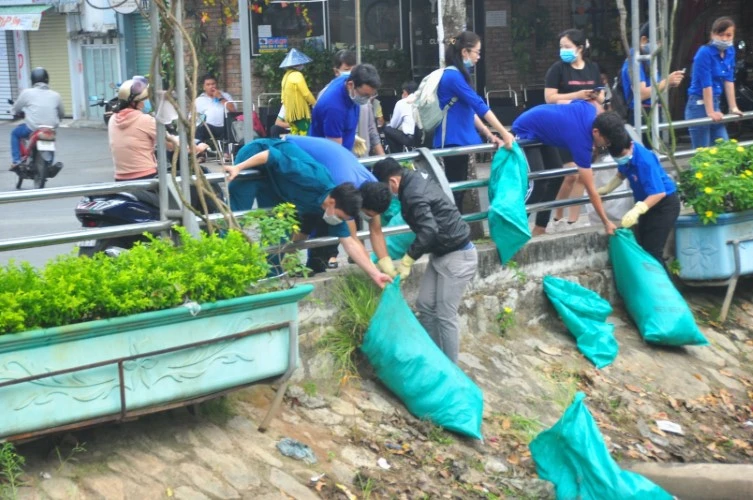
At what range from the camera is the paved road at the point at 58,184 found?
9.94m

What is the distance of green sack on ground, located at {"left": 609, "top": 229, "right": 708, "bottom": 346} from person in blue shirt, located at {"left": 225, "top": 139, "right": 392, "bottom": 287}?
2.39 meters

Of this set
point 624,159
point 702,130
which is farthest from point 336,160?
point 702,130

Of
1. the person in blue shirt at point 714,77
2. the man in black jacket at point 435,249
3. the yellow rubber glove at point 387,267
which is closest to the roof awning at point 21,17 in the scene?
the person in blue shirt at point 714,77

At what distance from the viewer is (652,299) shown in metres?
8.05

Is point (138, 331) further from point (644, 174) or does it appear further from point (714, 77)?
point (714, 77)

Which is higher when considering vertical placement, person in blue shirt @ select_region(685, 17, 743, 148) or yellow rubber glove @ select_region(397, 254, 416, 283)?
person in blue shirt @ select_region(685, 17, 743, 148)

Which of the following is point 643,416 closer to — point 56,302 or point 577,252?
point 577,252

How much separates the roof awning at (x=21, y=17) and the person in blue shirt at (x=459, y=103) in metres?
21.1

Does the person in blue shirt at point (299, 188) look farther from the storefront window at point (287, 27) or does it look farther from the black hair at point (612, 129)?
the storefront window at point (287, 27)

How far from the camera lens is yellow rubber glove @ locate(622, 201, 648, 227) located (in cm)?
804

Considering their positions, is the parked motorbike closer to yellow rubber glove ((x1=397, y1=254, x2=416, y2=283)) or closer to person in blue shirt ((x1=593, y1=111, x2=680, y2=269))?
yellow rubber glove ((x1=397, y1=254, x2=416, y2=283))

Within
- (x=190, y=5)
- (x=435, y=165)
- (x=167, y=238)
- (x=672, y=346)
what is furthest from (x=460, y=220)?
(x=190, y=5)

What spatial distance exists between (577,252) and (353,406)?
2.63m

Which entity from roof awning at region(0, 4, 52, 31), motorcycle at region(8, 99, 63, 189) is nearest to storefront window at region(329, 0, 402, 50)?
motorcycle at region(8, 99, 63, 189)
